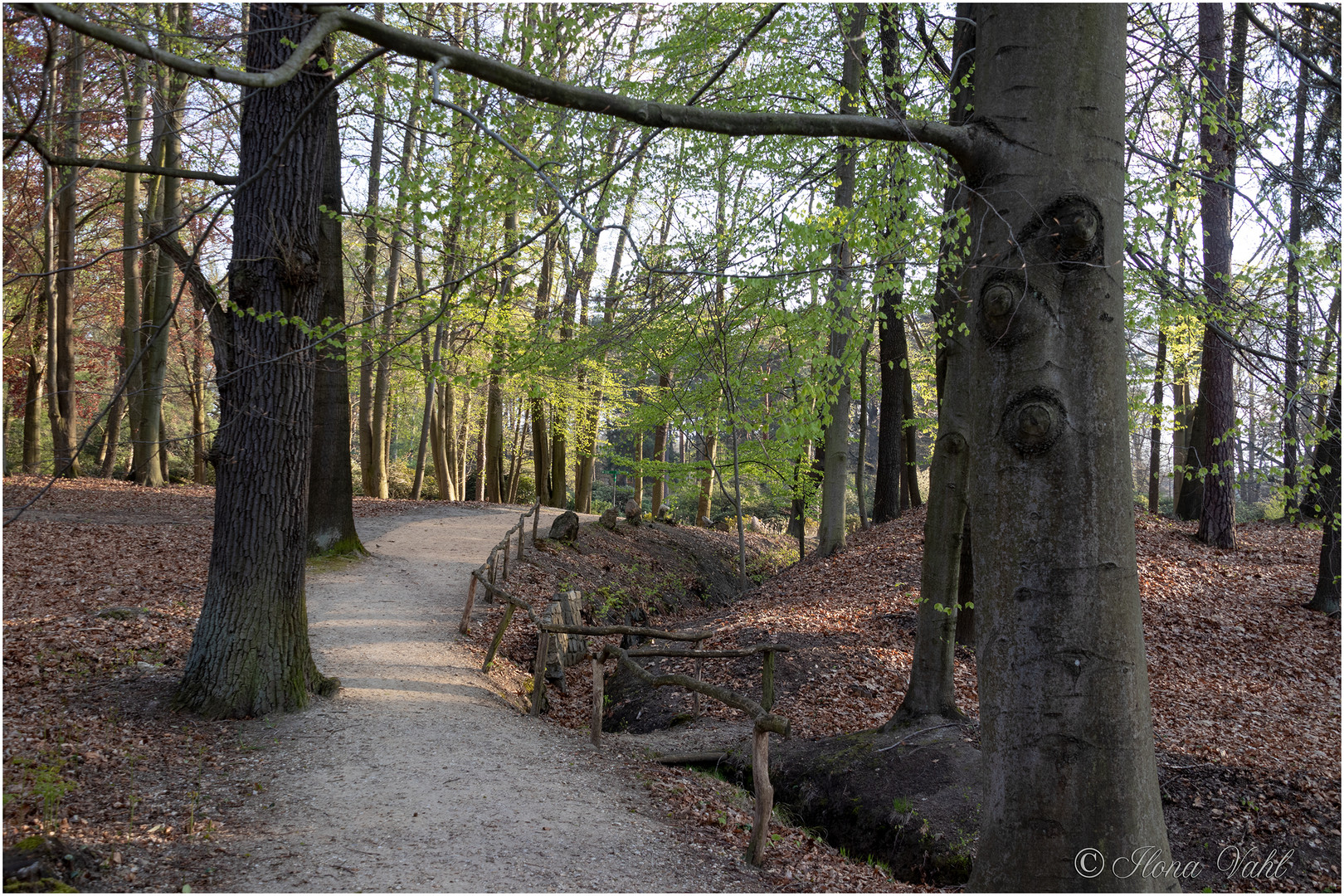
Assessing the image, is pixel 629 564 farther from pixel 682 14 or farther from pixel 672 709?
pixel 682 14

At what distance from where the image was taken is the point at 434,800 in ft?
16.3

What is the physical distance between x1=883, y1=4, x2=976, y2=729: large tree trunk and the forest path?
2.60 metres

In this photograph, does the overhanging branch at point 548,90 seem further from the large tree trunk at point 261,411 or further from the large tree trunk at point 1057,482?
the large tree trunk at point 261,411

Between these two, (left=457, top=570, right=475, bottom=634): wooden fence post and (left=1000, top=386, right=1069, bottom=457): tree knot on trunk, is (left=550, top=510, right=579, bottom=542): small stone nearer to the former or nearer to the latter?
(left=457, top=570, right=475, bottom=634): wooden fence post

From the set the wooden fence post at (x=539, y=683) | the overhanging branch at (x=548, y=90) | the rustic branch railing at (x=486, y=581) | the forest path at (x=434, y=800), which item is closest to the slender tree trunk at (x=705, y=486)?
the rustic branch railing at (x=486, y=581)

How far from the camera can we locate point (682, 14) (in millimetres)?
9180

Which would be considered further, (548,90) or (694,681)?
(694,681)

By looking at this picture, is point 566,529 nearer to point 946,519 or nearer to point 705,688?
point 705,688

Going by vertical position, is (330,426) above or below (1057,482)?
above

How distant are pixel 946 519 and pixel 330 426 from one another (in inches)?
382

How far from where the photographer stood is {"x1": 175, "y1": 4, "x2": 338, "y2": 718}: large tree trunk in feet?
20.2

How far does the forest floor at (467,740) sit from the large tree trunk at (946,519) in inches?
48.7

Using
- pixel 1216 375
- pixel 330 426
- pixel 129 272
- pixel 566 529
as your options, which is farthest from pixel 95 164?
pixel 129 272

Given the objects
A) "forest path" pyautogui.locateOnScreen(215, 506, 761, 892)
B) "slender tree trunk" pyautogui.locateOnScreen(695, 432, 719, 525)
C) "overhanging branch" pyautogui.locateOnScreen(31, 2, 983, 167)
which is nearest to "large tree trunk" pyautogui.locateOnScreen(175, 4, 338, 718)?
"forest path" pyautogui.locateOnScreen(215, 506, 761, 892)
